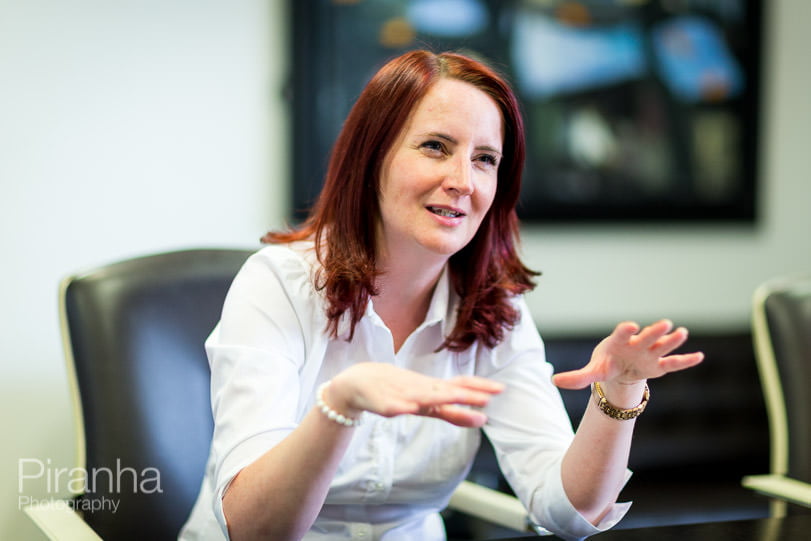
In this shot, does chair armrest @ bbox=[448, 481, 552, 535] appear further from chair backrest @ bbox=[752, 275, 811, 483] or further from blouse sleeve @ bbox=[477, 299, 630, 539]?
chair backrest @ bbox=[752, 275, 811, 483]

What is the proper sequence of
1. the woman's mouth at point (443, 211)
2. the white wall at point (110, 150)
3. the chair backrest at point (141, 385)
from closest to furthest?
the woman's mouth at point (443, 211) < the chair backrest at point (141, 385) < the white wall at point (110, 150)

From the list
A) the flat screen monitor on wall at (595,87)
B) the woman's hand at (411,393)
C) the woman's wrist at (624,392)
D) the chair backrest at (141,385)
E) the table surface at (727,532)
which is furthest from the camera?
the flat screen monitor on wall at (595,87)

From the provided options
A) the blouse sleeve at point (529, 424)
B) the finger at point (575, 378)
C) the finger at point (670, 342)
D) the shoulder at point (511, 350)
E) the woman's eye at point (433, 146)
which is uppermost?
Result: the woman's eye at point (433, 146)

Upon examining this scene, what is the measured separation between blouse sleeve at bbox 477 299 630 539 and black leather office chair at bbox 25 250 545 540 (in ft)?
0.27

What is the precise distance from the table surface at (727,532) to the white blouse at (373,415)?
227 millimetres

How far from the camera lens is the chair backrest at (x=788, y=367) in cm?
173

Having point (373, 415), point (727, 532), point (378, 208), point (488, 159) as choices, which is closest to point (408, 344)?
point (373, 415)

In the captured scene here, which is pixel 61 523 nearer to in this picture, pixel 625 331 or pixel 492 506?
pixel 492 506

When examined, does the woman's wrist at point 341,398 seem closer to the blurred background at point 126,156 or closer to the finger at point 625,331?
the finger at point 625,331

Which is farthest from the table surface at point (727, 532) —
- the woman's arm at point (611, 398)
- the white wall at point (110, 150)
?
the white wall at point (110, 150)

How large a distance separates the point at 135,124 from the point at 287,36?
1.72 feet

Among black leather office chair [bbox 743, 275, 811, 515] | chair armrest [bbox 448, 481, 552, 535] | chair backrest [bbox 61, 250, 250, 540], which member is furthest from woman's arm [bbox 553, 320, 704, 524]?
chair backrest [bbox 61, 250, 250, 540]

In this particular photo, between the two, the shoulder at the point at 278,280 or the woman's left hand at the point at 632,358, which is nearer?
the woman's left hand at the point at 632,358

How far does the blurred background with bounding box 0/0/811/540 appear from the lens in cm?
221
